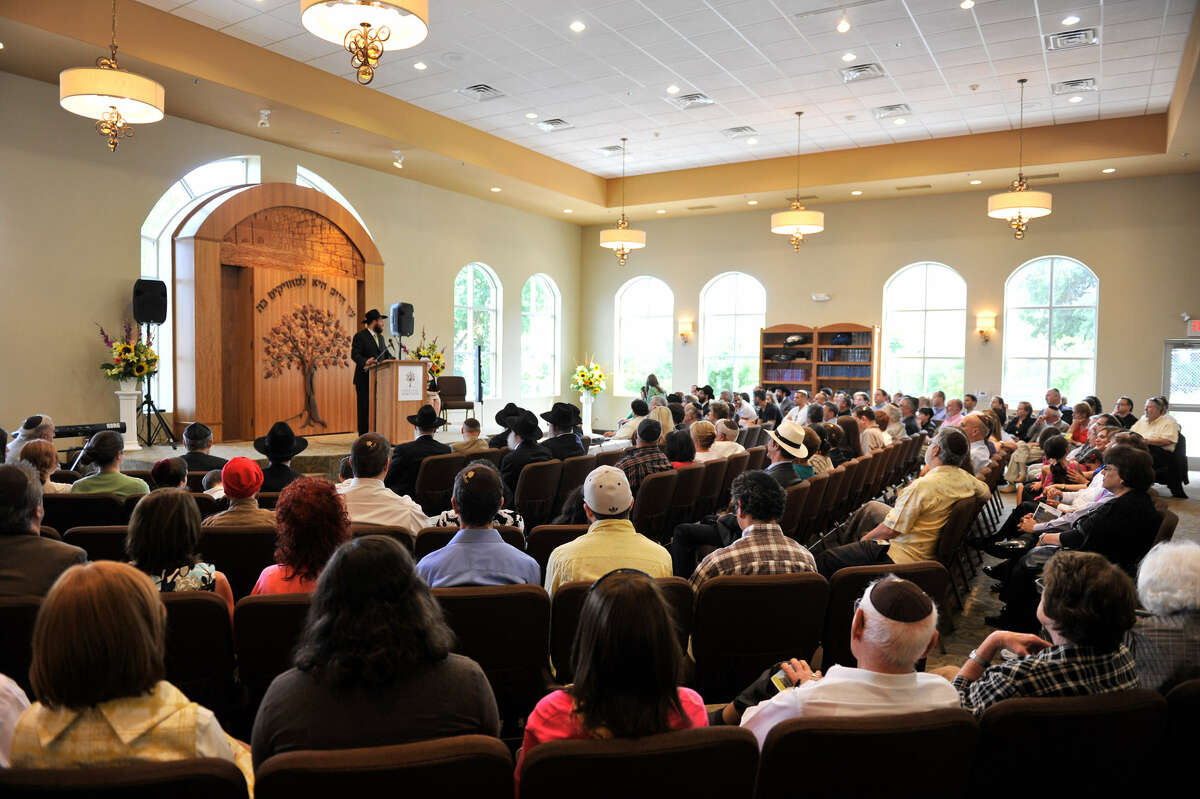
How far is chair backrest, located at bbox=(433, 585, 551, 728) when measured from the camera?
250 cm

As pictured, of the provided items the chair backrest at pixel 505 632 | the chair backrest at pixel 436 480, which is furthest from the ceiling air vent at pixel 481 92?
the chair backrest at pixel 505 632

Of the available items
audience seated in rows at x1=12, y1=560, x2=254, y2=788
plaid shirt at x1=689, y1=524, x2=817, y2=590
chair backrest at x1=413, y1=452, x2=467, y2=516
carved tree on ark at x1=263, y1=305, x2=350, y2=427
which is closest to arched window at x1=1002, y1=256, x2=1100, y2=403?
carved tree on ark at x1=263, y1=305, x2=350, y2=427

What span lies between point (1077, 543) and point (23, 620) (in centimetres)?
450

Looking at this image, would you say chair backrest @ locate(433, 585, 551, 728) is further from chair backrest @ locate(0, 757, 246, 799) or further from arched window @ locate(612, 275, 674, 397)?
arched window @ locate(612, 275, 674, 397)

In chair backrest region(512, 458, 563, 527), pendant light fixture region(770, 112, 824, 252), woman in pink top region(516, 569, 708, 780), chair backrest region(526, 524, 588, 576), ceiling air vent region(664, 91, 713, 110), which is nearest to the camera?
woman in pink top region(516, 569, 708, 780)

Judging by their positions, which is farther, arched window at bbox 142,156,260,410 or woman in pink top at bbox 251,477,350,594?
arched window at bbox 142,156,260,410

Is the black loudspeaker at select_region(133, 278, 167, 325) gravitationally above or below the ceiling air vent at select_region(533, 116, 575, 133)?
below

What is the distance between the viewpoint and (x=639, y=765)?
140cm

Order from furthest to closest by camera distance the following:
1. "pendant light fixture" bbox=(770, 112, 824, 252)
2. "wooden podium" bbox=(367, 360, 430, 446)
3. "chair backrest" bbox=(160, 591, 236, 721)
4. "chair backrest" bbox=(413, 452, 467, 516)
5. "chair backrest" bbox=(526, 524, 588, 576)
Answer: "pendant light fixture" bbox=(770, 112, 824, 252)
"wooden podium" bbox=(367, 360, 430, 446)
"chair backrest" bbox=(413, 452, 467, 516)
"chair backrest" bbox=(526, 524, 588, 576)
"chair backrest" bbox=(160, 591, 236, 721)

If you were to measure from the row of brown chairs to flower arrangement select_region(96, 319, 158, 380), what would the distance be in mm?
8685

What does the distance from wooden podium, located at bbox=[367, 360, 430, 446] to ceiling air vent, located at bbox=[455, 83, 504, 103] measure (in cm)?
381

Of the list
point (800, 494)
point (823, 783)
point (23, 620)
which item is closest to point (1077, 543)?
point (800, 494)

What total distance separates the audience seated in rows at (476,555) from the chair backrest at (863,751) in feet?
4.96

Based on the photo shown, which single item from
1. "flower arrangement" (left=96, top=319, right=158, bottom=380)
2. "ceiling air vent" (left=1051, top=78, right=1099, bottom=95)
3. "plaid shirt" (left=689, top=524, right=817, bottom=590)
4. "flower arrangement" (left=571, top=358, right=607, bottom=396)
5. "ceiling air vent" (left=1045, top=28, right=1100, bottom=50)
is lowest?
"plaid shirt" (left=689, top=524, right=817, bottom=590)
